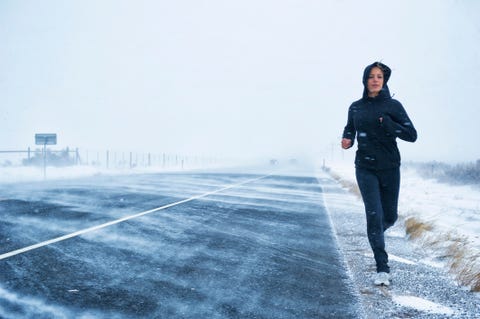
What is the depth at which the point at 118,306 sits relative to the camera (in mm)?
3227

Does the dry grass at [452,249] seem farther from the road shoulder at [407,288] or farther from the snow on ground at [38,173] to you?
the snow on ground at [38,173]

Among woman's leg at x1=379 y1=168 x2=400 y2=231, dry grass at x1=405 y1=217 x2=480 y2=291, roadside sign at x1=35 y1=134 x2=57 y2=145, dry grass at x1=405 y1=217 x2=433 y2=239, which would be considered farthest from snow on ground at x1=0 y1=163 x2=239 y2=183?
woman's leg at x1=379 y1=168 x2=400 y2=231

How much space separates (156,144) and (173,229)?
13021cm

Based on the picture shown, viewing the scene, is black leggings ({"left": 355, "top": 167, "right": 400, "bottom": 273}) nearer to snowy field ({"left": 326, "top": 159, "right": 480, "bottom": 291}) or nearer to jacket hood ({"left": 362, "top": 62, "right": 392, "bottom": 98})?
jacket hood ({"left": 362, "top": 62, "right": 392, "bottom": 98})

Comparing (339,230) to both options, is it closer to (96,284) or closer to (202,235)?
(202,235)

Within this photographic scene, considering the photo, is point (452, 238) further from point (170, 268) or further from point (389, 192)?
point (170, 268)

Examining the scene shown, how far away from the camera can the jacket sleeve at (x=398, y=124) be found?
445cm

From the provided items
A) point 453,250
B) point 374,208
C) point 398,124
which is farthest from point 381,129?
point 453,250

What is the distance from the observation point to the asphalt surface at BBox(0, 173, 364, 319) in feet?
10.7

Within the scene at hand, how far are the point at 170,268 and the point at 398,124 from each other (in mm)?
3055

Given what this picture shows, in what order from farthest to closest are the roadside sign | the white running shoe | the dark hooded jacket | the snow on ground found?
the roadside sign → the snow on ground → the dark hooded jacket → the white running shoe

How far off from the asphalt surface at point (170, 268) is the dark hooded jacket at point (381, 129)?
1.38 metres

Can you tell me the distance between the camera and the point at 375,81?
4582mm

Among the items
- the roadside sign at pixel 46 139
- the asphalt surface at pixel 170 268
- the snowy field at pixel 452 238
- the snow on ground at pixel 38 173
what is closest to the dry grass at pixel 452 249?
the snowy field at pixel 452 238
